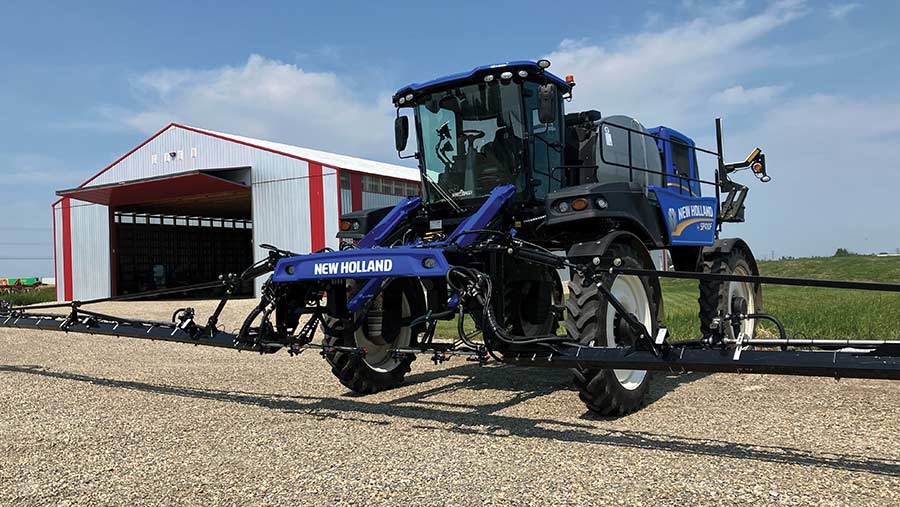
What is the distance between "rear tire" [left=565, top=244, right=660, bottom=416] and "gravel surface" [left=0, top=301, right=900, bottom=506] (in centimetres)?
17

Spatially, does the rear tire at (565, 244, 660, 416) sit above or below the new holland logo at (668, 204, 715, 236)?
below

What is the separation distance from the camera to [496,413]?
615 centimetres

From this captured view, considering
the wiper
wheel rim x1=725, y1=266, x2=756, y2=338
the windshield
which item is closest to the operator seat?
the windshield

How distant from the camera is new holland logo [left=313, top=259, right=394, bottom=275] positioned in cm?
537

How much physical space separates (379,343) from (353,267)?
165cm

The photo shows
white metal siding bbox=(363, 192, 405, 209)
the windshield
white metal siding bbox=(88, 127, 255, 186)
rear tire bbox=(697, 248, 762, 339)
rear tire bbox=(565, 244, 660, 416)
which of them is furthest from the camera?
white metal siding bbox=(88, 127, 255, 186)

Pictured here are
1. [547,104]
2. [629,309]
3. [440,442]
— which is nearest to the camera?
[440,442]

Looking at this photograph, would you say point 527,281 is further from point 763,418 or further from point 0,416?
point 0,416

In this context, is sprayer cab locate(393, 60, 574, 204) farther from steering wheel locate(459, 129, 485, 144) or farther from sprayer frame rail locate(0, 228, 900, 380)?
sprayer frame rail locate(0, 228, 900, 380)

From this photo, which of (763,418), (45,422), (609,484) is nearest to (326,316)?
(45,422)

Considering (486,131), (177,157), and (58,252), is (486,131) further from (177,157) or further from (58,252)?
(58,252)

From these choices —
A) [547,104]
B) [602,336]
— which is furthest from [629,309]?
[547,104]

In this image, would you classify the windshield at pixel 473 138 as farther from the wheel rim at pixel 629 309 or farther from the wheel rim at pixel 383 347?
the wheel rim at pixel 629 309

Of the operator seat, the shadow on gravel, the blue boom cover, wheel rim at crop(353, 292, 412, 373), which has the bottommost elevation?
the shadow on gravel
